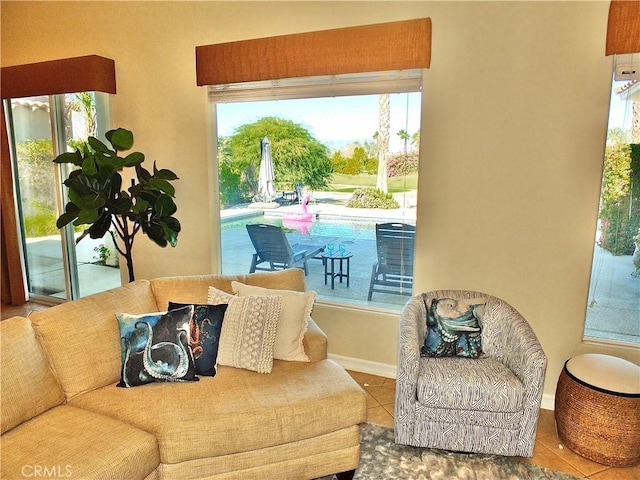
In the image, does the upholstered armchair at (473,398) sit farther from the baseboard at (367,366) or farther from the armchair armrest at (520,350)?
the baseboard at (367,366)

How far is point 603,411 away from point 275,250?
2.35 metres

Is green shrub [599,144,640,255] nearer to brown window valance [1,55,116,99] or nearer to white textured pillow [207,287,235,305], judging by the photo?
white textured pillow [207,287,235,305]

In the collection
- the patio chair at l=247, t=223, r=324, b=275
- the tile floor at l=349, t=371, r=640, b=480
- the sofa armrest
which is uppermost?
the patio chair at l=247, t=223, r=324, b=275

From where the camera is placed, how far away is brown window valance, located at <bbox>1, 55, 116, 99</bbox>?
11.6ft

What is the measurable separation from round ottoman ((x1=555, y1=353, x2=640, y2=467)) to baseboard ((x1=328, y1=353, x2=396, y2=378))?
114cm

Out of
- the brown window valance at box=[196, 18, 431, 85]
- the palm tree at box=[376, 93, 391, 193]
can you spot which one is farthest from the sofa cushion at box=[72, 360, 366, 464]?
the brown window valance at box=[196, 18, 431, 85]

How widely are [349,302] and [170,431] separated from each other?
5.76 feet

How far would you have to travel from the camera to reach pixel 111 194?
286cm

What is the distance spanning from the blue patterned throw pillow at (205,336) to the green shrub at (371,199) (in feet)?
4.40

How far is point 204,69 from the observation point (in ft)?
10.8

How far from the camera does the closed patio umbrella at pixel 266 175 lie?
3.40 metres

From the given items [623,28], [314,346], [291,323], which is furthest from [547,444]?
[623,28]

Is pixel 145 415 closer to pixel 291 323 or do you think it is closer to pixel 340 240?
pixel 291 323

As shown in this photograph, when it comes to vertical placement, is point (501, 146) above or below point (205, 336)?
above
